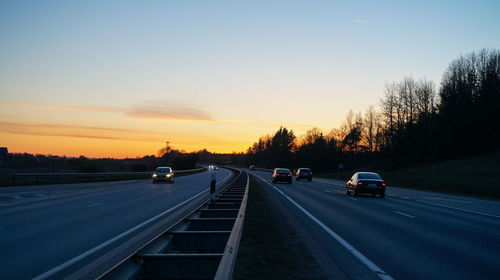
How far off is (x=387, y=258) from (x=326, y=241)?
209cm

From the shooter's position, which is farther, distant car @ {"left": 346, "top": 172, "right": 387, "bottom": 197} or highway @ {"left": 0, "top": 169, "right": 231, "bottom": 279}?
distant car @ {"left": 346, "top": 172, "right": 387, "bottom": 197}

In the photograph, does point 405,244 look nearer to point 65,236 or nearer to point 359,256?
point 359,256

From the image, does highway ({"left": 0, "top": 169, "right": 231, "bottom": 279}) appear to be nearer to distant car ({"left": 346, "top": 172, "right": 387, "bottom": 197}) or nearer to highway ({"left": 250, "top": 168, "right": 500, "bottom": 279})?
highway ({"left": 250, "top": 168, "right": 500, "bottom": 279})

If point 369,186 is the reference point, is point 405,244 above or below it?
below

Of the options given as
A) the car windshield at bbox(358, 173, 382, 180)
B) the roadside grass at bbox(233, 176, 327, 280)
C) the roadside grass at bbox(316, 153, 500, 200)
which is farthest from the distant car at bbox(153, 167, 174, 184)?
the roadside grass at bbox(233, 176, 327, 280)

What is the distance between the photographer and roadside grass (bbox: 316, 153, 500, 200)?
113ft

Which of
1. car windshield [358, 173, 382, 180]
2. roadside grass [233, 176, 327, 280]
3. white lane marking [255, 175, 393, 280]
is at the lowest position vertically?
roadside grass [233, 176, 327, 280]

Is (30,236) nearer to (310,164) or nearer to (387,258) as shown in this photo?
(387,258)

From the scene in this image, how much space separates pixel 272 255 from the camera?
→ 324 inches

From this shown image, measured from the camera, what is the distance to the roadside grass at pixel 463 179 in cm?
3444

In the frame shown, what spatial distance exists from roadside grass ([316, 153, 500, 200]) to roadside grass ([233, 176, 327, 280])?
24.5 metres

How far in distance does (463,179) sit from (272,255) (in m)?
43.5

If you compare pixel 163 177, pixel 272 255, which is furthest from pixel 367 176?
pixel 163 177

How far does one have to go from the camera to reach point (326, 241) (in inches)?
397
